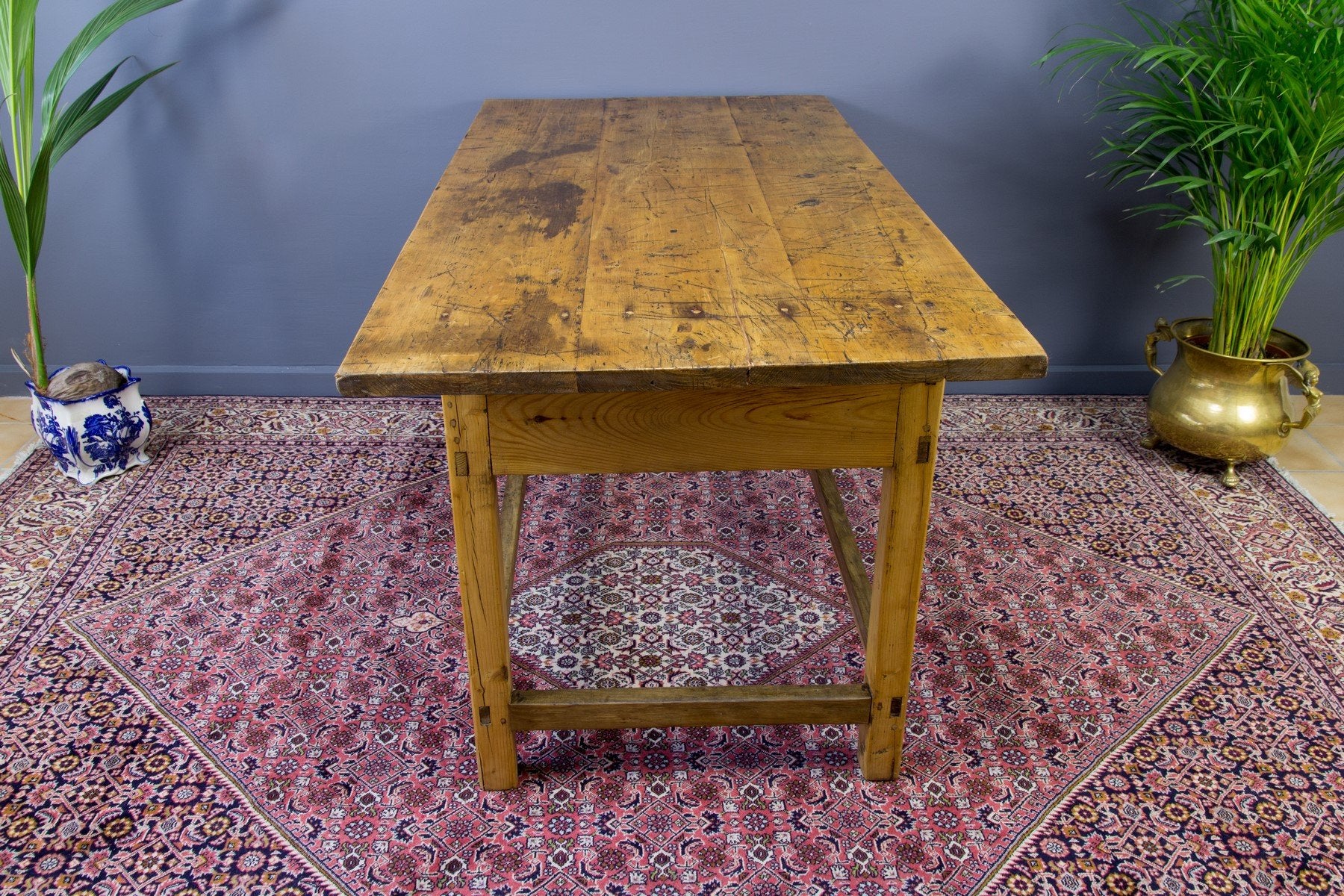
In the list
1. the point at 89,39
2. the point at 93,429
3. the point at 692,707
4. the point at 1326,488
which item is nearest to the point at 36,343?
the point at 93,429

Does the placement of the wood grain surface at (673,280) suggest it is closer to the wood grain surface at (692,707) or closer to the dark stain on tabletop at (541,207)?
the dark stain on tabletop at (541,207)

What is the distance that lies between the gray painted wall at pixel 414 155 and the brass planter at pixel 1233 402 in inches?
17.9

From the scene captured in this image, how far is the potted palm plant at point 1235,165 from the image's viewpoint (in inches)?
93.5

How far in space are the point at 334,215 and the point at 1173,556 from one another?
264 cm

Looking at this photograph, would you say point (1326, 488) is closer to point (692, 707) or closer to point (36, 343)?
point (692, 707)

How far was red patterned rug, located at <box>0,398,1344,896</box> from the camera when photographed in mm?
1761

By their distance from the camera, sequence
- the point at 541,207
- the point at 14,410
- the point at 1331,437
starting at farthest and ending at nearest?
the point at 14,410, the point at 1331,437, the point at 541,207

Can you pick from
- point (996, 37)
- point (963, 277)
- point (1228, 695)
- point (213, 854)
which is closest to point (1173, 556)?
point (1228, 695)

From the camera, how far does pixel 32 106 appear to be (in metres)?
2.71

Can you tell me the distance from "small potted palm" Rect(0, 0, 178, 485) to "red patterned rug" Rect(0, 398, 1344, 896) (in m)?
0.11

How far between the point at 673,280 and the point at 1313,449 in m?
2.40

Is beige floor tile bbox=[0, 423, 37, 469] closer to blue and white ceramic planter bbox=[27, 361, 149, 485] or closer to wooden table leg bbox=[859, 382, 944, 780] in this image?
blue and white ceramic planter bbox=[27, 361, 149, 485]

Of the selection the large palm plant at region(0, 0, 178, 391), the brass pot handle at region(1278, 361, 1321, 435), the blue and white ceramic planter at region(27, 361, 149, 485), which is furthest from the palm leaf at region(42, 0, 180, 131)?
the brass pot handle at region(1278, 361, 1321, 435)

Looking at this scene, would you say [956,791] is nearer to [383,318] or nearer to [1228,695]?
[1228,695]
